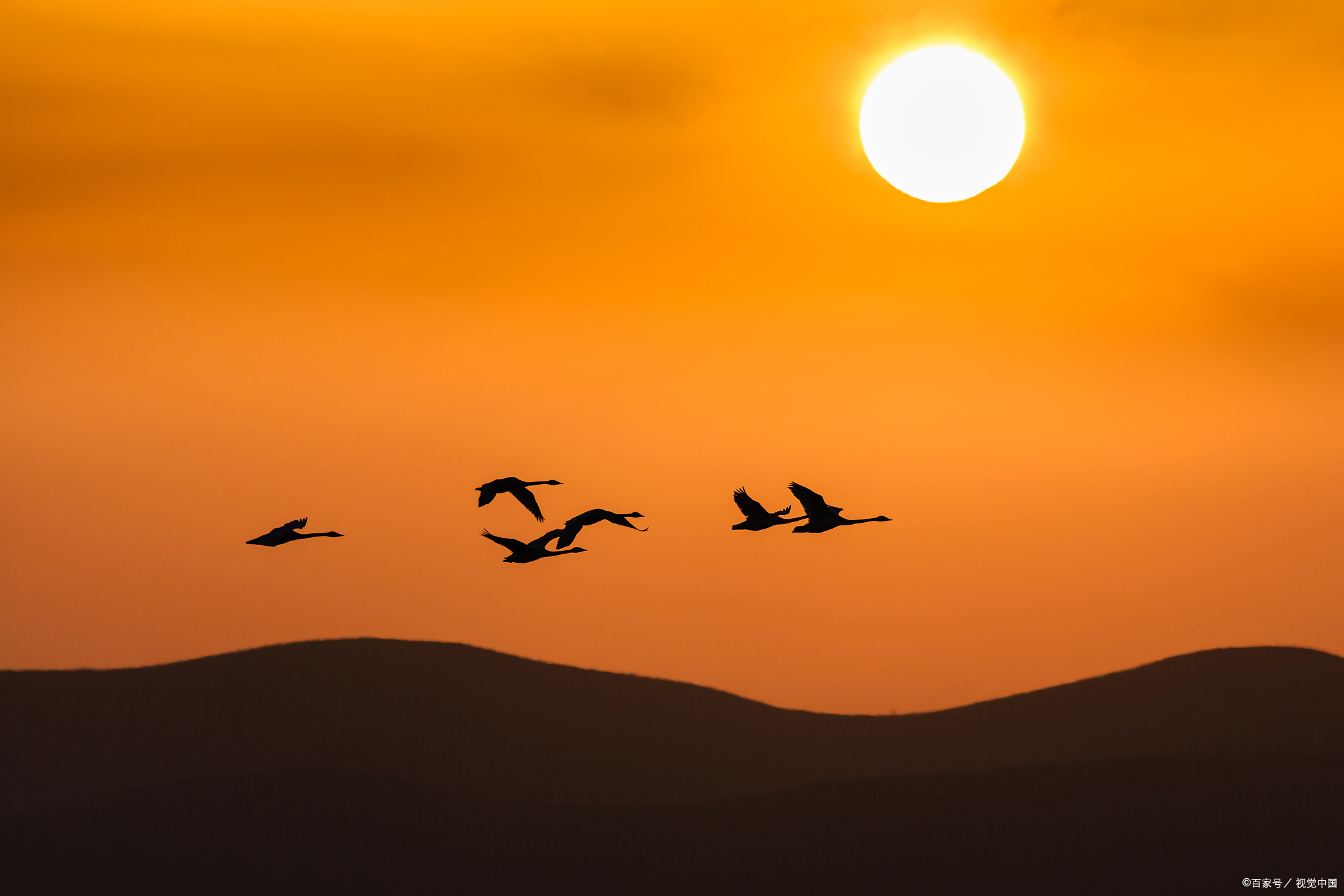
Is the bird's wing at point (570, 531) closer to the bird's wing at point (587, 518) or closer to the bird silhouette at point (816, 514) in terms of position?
the bird's wing at point (587, 518)

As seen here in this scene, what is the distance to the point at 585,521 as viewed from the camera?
30.2 metres

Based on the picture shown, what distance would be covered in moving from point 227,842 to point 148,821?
1061 cm

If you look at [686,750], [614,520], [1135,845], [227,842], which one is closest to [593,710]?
[686,750]

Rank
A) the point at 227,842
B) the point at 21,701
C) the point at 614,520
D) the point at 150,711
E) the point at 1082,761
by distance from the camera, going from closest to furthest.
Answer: the point at 614,520 < the point at 227,842 < the point at 1082,761 < the point at 150,711 < the point at 21,701

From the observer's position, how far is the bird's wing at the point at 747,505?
30375 mm

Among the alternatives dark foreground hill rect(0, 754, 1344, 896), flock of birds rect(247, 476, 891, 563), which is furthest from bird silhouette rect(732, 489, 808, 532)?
dark foreground hill rect(0, 754, 1344, 896)

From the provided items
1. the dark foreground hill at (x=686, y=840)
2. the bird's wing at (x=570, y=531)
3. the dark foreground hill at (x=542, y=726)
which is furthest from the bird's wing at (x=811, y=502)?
the dark foreground hill at (x=542, y=726)

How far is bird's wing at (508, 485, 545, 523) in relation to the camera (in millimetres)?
29734

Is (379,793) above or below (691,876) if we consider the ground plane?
above

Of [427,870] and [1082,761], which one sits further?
[1082,761]

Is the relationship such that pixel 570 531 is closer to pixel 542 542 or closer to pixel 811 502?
pixel 542 542

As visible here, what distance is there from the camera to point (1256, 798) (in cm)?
9688

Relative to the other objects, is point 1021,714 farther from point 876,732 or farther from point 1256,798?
point 1256,798

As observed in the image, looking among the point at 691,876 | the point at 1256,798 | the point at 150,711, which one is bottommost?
the point at 691,876
